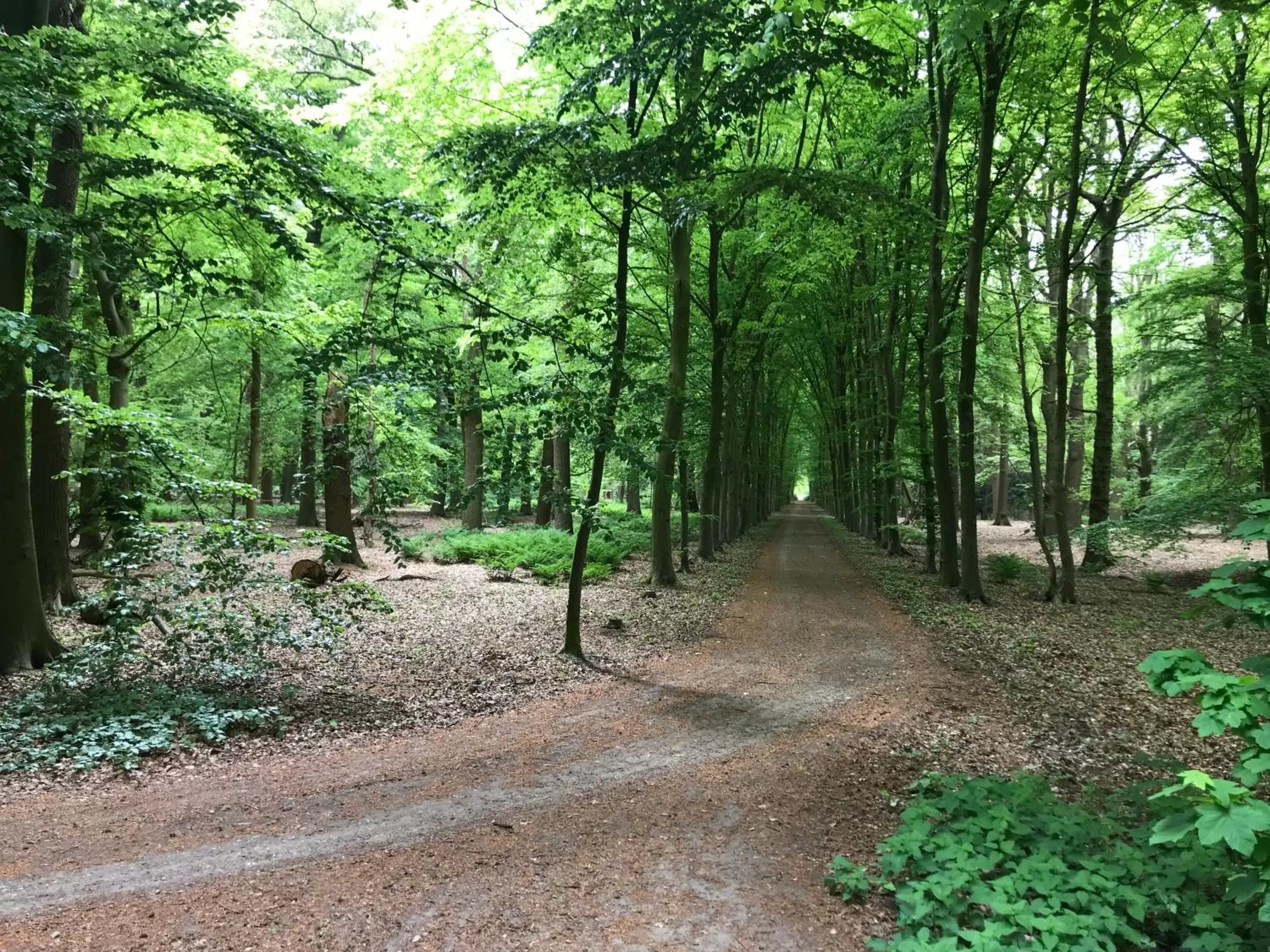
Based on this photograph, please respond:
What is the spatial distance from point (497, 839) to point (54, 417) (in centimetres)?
817

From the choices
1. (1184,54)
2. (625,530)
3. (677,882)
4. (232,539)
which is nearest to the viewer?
Result: (677,882)

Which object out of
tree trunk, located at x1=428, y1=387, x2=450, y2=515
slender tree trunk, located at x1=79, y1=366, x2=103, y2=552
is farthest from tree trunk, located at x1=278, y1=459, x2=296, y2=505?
tree trunk, located at x1=428, y1=387, x2=450, y2=515

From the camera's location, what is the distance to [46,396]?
5.56m

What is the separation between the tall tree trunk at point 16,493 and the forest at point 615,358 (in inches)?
1.5

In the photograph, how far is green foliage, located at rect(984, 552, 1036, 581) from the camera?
1457cm

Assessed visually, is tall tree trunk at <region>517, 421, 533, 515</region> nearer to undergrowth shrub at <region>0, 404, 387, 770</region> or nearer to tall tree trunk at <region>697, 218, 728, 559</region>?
undergrowth shrub at <region>0, 404, 387, 770</region>

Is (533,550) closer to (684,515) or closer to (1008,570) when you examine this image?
(684,515)

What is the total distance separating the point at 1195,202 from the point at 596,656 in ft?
51.4

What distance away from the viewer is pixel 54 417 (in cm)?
829

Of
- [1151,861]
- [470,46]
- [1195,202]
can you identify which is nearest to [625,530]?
[470,46]

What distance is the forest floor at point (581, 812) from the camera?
3330mm

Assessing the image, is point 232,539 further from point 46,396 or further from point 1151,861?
point 1151,861

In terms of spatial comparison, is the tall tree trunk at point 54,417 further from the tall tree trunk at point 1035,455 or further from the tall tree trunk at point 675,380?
the tall tree trunk at point 1035,455

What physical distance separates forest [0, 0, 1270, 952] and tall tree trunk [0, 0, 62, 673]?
Result: 4 cm
